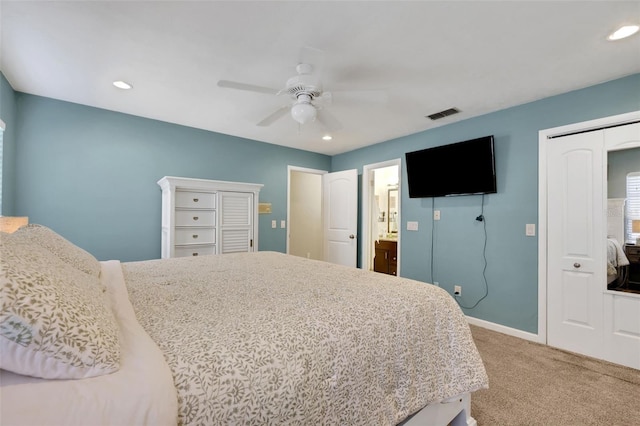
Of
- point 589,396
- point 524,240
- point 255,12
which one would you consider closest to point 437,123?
point 524,240

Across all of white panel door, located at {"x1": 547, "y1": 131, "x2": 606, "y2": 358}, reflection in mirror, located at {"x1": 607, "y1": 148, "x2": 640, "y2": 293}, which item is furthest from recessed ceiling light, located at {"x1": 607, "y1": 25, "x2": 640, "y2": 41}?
reflection in mirror, located at {"x1": 607, "y1": 148, "x2": 640, "y2": 293}

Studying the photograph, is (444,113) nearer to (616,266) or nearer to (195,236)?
(616,266)

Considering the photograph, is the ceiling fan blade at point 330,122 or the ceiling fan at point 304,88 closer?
the ceiling fan at point 304,88

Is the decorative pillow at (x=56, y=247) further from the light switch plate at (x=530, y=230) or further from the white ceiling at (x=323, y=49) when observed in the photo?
the light switch plate at (x=530, y=230)

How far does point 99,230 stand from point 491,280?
4.49 metres

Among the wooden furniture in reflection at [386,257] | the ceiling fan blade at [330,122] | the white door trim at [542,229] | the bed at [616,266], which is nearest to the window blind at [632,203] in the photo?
the bed at [616,266]

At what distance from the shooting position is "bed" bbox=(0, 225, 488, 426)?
61cm

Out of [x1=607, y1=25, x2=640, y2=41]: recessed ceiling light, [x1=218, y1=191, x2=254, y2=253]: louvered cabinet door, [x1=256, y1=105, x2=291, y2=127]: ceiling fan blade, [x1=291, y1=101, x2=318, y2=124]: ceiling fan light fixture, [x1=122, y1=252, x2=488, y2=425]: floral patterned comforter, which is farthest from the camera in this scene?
[x1=218, y1=191, x2=254, y2=253]: louvered cabinet door

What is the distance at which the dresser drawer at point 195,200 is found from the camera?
10.8 ft

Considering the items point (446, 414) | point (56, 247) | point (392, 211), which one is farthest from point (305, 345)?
point (392, 211)

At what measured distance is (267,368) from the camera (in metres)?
0.82

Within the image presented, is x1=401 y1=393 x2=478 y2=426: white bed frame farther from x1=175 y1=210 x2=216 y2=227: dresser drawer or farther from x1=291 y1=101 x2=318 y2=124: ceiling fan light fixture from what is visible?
x1=175 y1=210 x2=216 y2=227: dresser drawer

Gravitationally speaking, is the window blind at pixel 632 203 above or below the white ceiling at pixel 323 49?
below

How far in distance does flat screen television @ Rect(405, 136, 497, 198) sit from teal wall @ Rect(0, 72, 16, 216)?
423 centimetres
